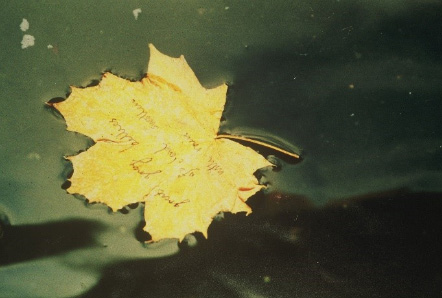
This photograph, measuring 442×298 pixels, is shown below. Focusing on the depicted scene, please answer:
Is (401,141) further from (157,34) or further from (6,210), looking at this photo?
(6,210)

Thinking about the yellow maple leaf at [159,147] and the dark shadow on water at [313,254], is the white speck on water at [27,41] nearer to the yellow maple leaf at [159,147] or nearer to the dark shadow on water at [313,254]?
the yellow maple leaf at [159,147]

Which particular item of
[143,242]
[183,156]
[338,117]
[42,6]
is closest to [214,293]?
[143,242]

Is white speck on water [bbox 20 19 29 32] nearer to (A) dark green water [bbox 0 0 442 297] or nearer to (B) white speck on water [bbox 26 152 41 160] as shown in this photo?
(A) dark green water [bbox 0 0 442 297]

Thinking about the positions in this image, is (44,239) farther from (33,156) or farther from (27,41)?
(27,41)

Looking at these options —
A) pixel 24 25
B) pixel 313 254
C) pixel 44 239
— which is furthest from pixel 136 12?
pixel 313 254

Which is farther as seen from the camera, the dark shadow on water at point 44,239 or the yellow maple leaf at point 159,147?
the dark shadow on water at point 44,239

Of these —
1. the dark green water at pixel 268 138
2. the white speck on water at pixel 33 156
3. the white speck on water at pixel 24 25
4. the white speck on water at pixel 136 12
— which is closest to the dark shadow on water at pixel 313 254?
the dark green water at pixel 268 138

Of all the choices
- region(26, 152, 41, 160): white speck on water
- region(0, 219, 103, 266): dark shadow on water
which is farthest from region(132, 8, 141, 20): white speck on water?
region(0, 219, 103, 266): dark shadow on water
